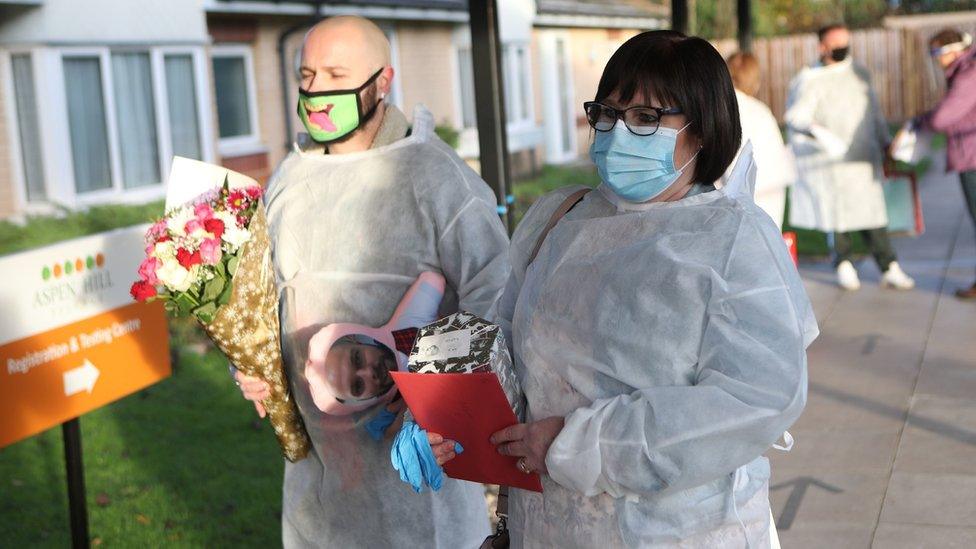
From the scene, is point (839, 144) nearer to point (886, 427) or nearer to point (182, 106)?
point (886, 427)

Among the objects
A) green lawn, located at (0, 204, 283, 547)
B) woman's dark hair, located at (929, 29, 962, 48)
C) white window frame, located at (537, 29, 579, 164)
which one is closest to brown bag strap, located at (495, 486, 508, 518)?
green lawn, located at (0, 204, 283, 547)

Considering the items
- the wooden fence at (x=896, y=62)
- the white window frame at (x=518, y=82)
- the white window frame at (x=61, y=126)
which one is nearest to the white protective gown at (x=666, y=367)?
the white window frame at (x=61, y=126)

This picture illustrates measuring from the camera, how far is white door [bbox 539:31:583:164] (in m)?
27.8

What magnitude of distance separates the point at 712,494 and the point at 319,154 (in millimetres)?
1753

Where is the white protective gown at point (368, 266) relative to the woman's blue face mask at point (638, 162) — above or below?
below

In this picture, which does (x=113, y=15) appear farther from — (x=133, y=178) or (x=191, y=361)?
(x=191, y=361)

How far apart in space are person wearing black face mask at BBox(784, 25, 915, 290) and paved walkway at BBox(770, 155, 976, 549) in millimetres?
366

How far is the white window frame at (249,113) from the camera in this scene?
16.7 metres

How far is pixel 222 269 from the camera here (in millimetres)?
3094

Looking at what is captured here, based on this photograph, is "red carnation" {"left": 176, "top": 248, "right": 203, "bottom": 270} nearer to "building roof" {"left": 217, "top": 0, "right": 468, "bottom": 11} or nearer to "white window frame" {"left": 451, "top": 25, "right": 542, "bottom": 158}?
"building roof" {"left": 217, "top": 0, "right": 468, "bottom": 11}

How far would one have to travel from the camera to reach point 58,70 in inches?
545

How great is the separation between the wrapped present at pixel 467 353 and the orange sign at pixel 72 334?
1987 mm

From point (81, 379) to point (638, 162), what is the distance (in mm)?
2678

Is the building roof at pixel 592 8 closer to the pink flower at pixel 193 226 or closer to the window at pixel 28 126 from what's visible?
the window at pixel 28 126
